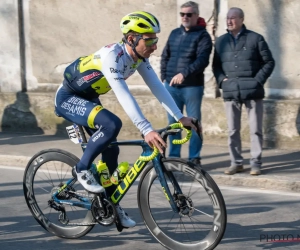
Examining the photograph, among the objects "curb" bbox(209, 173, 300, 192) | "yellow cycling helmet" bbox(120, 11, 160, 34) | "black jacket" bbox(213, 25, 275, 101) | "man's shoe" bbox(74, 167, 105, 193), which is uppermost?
"yellow cycling helmet" bbox(120, 11, 160, 34)

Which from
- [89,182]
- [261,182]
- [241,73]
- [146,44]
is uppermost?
[146,44]

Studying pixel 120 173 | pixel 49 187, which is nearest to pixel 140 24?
pixel 120 173

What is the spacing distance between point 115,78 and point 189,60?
144 inches

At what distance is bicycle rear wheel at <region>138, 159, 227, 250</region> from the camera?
17.6 feet

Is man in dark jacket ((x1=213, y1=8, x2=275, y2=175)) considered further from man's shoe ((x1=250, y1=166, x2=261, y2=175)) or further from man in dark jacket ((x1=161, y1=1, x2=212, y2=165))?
man in dark jacket ((x1=161, y1=1, x2=212, y2=165))

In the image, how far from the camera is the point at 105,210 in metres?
5.93

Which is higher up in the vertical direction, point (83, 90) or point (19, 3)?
point (19, 3)

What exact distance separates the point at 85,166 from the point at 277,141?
16.6 feet

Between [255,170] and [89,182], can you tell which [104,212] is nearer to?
[89,182]

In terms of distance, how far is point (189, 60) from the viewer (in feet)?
29.6

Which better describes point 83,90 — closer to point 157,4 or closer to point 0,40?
point 157,4

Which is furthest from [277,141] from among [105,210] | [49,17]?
[105,210]

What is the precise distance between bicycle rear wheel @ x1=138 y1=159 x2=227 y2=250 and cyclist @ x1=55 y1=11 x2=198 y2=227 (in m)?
0.25

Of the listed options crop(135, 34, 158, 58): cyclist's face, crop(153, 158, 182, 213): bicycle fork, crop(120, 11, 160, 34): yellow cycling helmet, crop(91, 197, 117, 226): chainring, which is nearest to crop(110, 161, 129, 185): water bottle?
crop(91, 197, 117, 226): chainring
